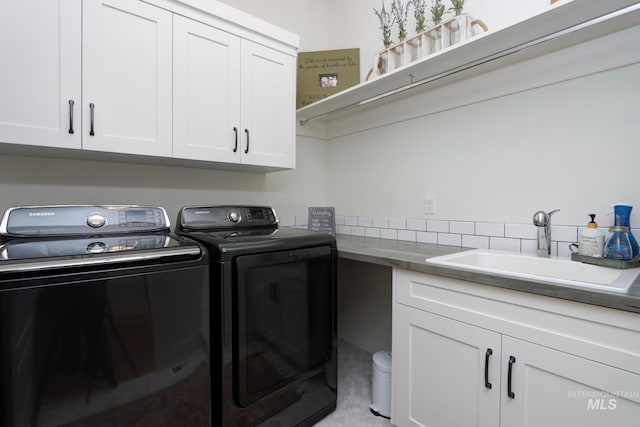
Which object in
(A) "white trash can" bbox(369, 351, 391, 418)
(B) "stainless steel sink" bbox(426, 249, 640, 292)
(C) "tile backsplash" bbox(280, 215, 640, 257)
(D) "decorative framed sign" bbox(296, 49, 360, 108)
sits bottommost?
(A) "white trash can" bbox(369, 351, 391, 418)

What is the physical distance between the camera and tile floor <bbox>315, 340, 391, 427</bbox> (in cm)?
162

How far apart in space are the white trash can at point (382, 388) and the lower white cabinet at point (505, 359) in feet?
0.57

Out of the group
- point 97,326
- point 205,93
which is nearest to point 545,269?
point 97,326

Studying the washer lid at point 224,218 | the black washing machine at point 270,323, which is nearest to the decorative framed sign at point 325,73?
the washer lid at point 224,218

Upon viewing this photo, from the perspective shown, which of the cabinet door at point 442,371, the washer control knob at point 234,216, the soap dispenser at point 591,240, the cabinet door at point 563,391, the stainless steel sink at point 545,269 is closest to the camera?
the cabinet door at point 563,391

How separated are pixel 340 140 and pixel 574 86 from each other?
1580 mm

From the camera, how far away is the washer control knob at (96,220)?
55.1 inches

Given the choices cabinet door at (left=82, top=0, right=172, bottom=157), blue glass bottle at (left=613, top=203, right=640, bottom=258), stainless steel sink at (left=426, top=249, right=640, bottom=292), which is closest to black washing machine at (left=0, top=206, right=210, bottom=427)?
cabinet door at (left=82, top=0, right=172, bottom=157)

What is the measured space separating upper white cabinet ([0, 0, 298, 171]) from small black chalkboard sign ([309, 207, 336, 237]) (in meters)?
0.46

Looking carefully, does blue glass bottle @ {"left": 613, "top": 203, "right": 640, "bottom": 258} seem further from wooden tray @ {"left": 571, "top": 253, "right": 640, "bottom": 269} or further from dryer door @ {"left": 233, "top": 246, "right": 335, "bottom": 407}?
dryer door @ {"left": 233, "top": 246, "right": 335, "bottom": 407}

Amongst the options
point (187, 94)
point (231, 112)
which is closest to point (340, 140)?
point (231, 112)

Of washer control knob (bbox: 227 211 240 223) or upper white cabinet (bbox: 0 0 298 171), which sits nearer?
upper white cabinet (bbox: 0 0 298 171)

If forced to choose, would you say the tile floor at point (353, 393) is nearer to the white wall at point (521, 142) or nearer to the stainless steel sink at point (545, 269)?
the stainless steel sink at point (545, 269)

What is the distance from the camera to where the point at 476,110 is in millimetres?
1731
